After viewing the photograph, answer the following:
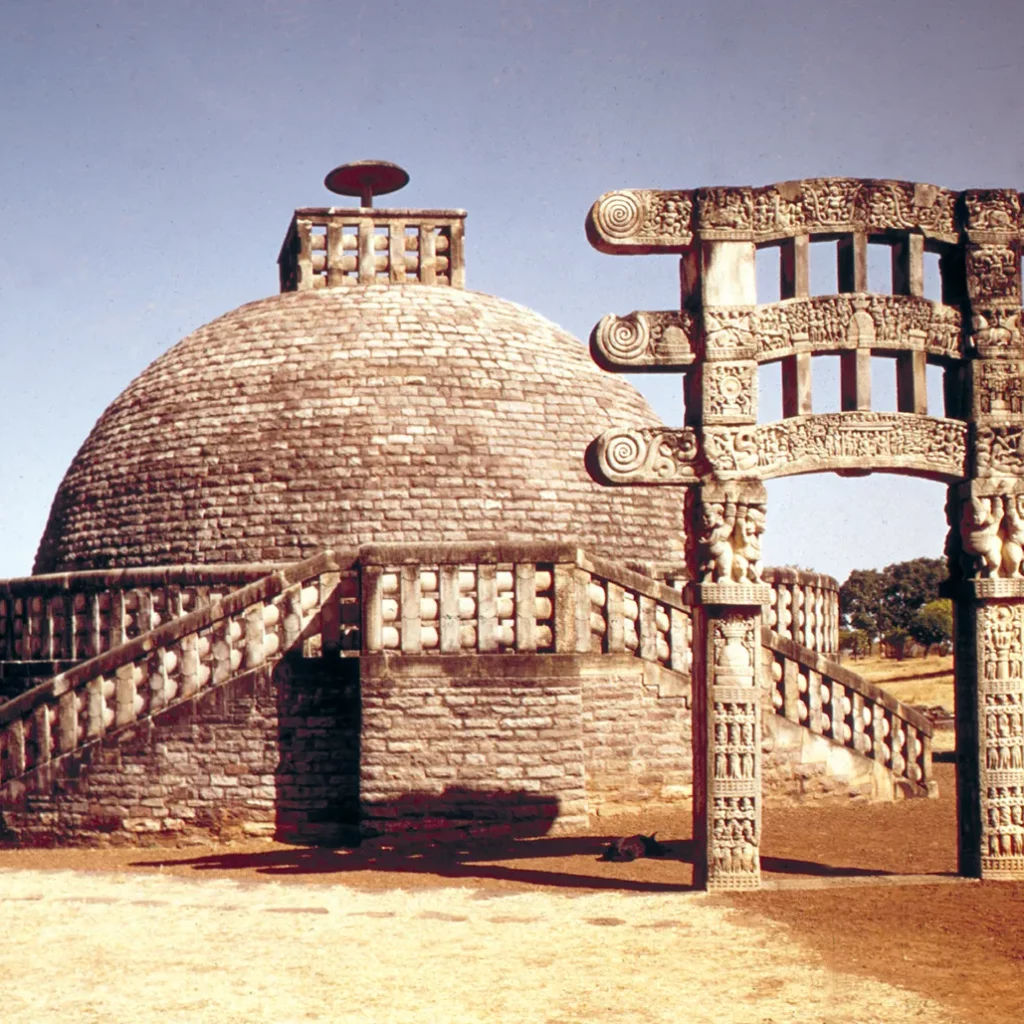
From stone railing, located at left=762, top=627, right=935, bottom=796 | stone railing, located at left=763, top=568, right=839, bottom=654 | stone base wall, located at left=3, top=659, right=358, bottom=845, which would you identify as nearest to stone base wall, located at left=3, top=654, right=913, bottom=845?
stone base wall, located at left=3, top=659, right=358, bottom=845

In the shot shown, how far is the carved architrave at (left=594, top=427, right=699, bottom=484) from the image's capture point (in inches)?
357

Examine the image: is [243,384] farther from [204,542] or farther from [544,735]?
[544,735]

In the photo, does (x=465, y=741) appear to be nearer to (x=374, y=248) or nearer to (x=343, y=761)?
(x=343, y=761)

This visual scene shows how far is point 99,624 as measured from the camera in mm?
15414

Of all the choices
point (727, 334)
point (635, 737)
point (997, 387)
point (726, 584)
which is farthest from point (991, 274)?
point (635, 737)

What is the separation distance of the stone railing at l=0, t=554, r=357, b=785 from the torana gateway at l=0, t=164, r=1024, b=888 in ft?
0.09

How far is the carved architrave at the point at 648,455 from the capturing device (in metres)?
9.07

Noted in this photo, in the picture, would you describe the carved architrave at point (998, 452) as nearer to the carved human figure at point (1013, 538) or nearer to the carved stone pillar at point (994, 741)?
the carved human figure at point (1013, 538)

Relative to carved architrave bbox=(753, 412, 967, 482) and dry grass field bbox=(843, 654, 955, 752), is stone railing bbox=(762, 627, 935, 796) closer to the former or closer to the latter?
carved architrave bbox=(753, 412, 967, 482)

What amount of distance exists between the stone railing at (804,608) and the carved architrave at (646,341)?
8.03m

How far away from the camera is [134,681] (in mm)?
12273

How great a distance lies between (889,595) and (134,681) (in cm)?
5446

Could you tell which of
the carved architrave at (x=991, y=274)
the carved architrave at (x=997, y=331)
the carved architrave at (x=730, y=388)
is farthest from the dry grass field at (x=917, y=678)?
the carved architrave at (x=730, y=388)

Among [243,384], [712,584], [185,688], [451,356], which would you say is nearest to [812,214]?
[712,584]
